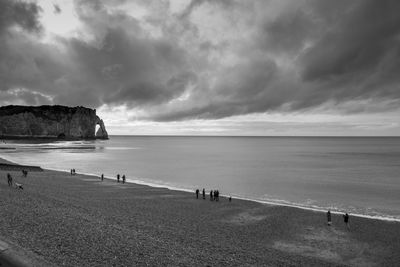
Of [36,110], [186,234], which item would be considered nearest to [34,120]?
[36,110]

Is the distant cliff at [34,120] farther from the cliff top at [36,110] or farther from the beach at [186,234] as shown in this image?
the beach at [186,234]

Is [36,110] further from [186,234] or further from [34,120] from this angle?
[186,234]

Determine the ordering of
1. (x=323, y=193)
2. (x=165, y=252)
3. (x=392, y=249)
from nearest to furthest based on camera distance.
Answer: (x=165, y=252), (x=392, y=249), (x=323, y=193)

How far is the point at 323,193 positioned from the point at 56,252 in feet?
109

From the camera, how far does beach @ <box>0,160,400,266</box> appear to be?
1175 centimetres

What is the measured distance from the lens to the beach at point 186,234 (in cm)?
1175

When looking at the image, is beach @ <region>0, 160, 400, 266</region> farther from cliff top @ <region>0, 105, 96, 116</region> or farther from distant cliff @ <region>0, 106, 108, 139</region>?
cliff top @ <region>0, 105, 96, 116</region>

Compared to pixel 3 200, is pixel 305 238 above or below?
below

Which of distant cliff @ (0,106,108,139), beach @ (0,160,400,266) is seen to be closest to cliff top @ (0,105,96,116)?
distant cliff @ (0,106,108,139)

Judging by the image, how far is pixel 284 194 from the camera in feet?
120

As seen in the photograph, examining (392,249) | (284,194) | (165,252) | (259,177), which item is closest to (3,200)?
(165,252)

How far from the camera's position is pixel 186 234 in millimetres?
17812

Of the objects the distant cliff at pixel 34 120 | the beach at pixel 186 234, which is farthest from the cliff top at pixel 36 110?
the beach at pixel 186 234

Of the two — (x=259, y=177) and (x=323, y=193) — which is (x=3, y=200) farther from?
(x=259, y=177)
